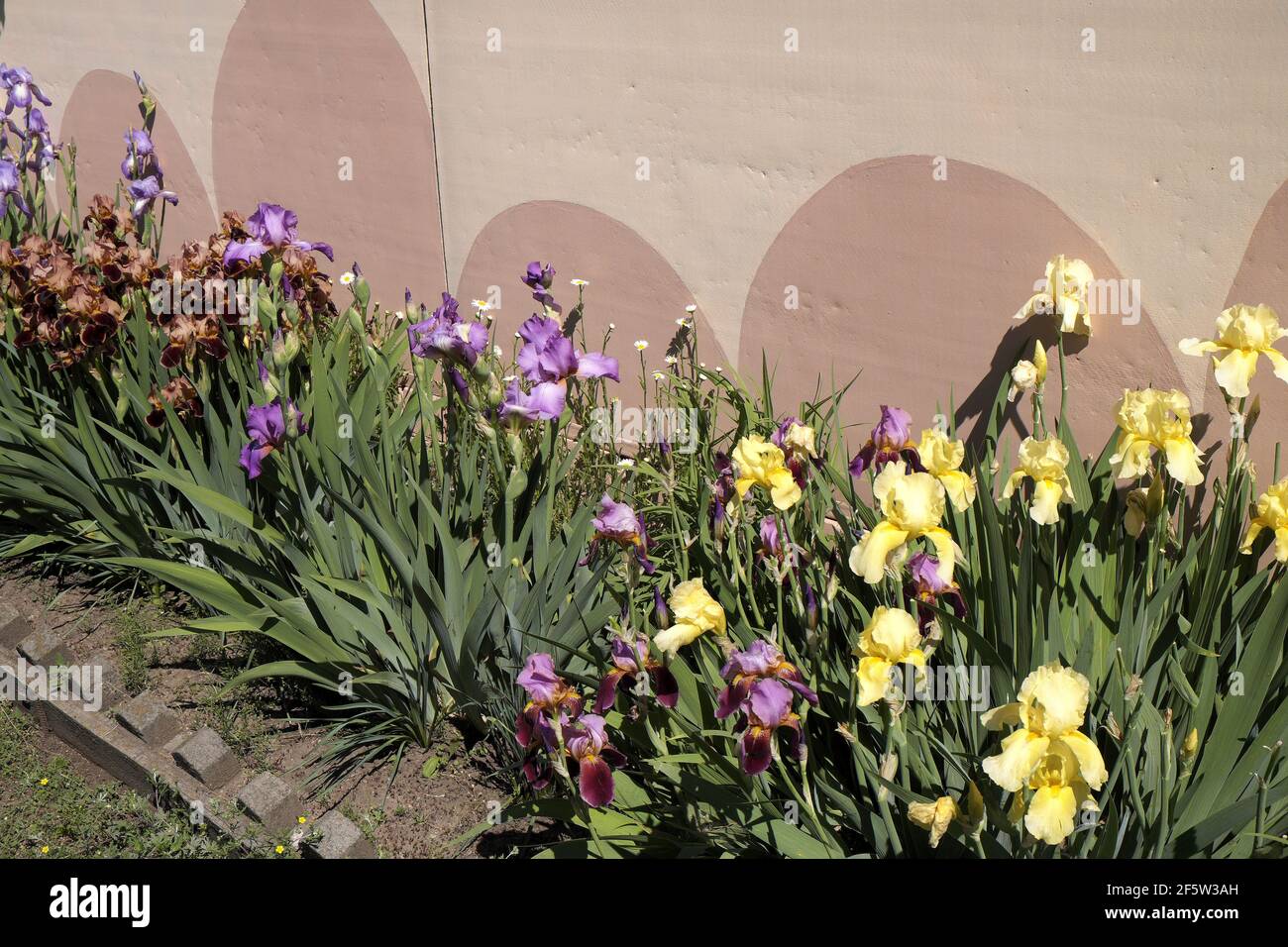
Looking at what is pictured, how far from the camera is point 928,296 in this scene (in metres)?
3.06

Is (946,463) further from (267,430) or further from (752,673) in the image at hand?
(267,430)

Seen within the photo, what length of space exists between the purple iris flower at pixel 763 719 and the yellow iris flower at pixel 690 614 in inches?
6.0

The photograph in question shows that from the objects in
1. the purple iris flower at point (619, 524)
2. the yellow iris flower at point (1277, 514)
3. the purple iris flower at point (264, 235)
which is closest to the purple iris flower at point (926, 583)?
the purple iris flower at point (619, 524)

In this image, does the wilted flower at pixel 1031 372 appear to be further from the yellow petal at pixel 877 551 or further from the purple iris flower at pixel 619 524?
the purple iris flower at pixel 619 524

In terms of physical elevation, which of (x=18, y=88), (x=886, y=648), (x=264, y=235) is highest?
(x=18, y=88)

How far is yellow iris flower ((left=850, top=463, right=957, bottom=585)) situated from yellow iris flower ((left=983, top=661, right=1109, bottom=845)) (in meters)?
0.35

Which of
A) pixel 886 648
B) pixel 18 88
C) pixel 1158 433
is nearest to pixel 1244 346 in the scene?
pixel 1158 433

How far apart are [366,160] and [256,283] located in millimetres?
1506

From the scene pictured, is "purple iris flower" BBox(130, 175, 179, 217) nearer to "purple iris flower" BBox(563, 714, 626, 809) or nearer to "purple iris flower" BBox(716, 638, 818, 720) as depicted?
"purple iris flower" BBox(563, 714, 626, 809)

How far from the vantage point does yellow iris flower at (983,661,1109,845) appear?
1.51 meters

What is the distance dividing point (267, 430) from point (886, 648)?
176 centimetres

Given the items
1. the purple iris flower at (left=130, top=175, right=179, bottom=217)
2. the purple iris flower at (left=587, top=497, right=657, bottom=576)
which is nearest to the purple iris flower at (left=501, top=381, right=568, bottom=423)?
the purple iris flower at (left=587, top=497, right=657, bottom=576)

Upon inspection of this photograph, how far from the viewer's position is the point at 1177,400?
82.7 inches
